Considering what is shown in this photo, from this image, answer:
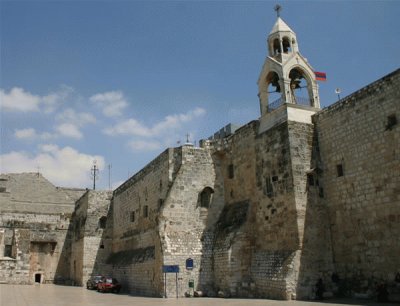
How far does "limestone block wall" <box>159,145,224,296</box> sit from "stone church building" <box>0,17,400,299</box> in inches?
1.9

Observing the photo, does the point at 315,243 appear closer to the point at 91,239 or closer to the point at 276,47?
the point at 276,47

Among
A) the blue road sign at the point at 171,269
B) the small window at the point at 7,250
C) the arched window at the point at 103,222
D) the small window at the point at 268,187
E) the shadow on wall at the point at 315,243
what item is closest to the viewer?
the shadow on wall at the point at 315,243

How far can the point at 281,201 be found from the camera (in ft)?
51.2

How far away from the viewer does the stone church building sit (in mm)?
13352

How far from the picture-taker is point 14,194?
123 feet

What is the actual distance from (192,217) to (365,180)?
831 cm

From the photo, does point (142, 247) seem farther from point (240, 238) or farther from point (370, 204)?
point (370, 204)

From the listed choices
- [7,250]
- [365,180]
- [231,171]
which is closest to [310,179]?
[365,180]

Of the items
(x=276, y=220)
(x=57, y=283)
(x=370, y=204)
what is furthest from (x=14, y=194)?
(x=370, y=204)

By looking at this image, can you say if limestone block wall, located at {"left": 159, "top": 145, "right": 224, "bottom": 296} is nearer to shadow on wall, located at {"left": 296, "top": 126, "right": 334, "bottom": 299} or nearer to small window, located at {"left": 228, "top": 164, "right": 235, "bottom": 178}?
small window, located at {"left": 228, "top": 164, "right": 235, "bottom": 178}

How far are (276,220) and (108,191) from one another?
60.0 ft

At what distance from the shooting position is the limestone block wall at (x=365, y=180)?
41.8ft

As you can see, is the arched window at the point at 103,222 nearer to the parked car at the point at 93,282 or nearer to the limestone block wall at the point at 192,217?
the parked car at the point at 93,282

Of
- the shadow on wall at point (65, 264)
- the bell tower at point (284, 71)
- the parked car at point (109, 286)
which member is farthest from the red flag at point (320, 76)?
the shadow on wall at point (65, 264)
